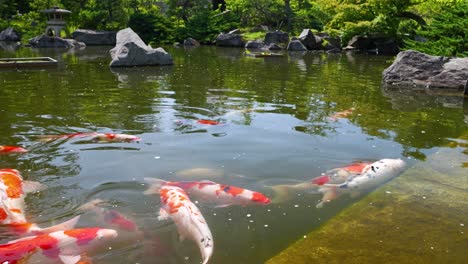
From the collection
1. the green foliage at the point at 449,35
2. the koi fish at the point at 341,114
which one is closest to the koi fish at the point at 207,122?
the koi fish at the point at 341,114

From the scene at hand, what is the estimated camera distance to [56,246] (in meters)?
4.20

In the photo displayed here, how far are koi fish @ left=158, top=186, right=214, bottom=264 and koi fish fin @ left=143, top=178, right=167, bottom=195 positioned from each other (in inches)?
8.1

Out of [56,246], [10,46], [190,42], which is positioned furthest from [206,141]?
[190,42]

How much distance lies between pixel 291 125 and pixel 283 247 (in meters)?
5.05

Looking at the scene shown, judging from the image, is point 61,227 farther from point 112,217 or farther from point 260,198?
point 260,198

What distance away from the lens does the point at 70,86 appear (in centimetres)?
1341

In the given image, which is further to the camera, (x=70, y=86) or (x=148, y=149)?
(x=70, y=86)

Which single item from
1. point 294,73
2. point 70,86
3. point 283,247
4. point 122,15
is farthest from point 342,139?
point 122,15

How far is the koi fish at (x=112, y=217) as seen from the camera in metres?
4.80

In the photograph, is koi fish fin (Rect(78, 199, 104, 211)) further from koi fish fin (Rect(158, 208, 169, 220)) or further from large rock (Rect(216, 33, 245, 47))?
large rock (Rect(216, 33, 245, 47))

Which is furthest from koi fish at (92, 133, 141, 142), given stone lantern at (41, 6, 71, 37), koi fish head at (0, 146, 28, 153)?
stone lantern at (41, 6, 71, 37)

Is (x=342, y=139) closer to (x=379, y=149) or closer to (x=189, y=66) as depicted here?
(x=379, y=149)

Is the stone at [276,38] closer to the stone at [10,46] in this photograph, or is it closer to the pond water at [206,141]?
the stone at [10,46]

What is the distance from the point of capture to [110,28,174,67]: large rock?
60.4 feet
